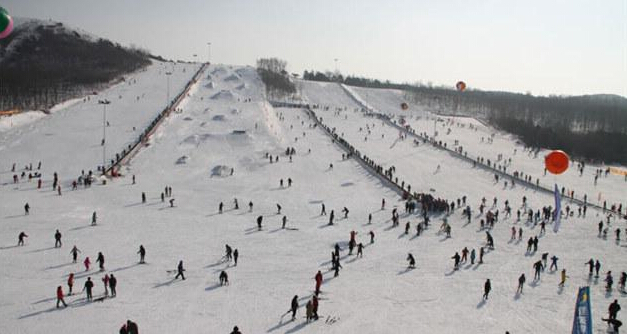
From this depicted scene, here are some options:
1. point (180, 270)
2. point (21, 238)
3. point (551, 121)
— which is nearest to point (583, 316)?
point (180, 270)

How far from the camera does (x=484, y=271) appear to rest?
17812 millimetres

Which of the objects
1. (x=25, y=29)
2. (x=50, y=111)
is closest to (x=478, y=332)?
(x=50, y=111)

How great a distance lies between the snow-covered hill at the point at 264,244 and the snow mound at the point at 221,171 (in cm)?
15

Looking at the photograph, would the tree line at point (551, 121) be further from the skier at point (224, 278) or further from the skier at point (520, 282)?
the skier at point (224, 278)

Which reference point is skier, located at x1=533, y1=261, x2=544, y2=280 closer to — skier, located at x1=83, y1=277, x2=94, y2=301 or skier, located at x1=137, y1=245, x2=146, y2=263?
skier, located at x1=137, y1=245, x2=146, y2=263

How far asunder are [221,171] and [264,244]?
574 inches

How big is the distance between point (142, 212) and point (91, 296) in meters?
10.8

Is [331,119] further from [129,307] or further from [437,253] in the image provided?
[129,307]

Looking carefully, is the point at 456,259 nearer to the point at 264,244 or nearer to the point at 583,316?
the point at 264,244

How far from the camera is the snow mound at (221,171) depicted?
110 ft

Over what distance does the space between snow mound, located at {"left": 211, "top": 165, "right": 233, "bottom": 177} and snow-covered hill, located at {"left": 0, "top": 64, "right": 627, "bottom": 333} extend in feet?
0.49

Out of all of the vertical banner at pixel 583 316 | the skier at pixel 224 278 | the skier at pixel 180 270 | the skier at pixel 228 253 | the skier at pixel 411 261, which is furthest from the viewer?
the skier at pixel 411 261

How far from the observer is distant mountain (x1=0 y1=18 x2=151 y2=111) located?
224 feet

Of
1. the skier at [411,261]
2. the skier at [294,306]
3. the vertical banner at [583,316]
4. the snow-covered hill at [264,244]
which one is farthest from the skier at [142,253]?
the vertical banner at [583,316]
